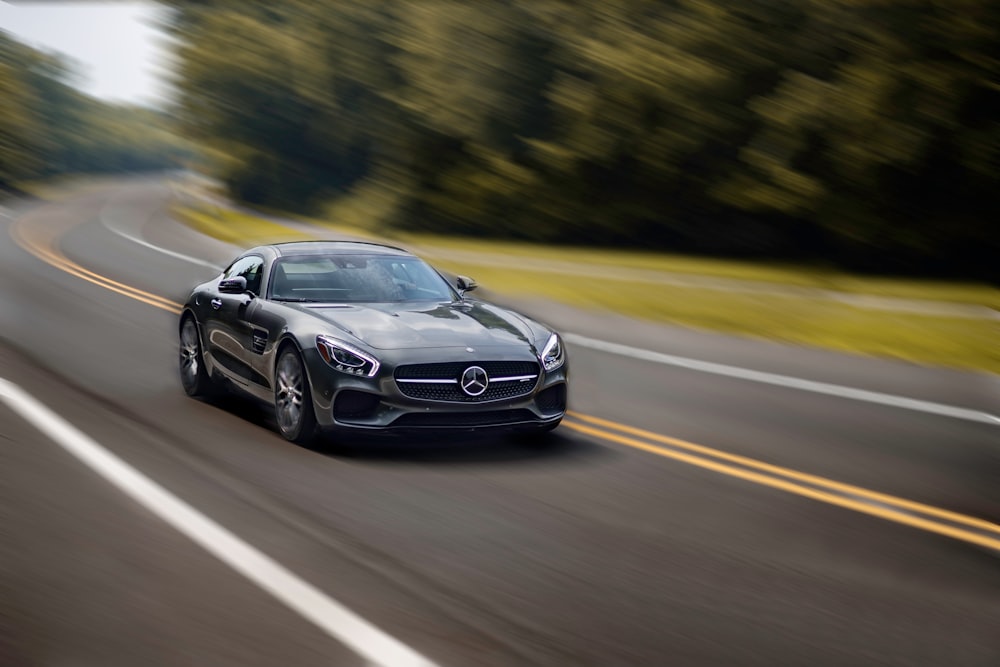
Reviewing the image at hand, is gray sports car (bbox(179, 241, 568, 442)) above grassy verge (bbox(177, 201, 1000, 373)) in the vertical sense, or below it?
above

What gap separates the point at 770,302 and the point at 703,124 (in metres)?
10.6

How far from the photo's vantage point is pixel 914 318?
605 inches

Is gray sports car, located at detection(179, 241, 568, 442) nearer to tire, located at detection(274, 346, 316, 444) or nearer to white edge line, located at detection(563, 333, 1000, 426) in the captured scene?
tire, located at detection(274, 346, 316, 444)

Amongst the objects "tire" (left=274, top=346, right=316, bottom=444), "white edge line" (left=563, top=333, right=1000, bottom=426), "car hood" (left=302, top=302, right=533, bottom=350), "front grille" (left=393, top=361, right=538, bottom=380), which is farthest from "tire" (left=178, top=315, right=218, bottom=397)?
"white edge line" (left=563, top=333, right=1000, bottom=426)

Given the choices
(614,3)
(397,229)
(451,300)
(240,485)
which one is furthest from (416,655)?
(397,229)

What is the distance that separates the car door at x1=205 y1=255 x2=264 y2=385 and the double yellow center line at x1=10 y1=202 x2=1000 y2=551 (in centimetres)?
250

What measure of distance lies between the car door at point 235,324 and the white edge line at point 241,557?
135cm

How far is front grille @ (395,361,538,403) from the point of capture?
831 centimetres

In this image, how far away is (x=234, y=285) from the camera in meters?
9.85

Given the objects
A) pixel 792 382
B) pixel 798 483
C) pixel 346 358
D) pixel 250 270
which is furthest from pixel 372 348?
pixel 792 382

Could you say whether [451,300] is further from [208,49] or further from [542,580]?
[208,49]

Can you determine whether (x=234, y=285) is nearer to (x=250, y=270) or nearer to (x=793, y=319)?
(x=250, y=270)

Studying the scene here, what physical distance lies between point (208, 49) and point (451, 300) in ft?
165

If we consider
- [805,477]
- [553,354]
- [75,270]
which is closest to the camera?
[805,477]
